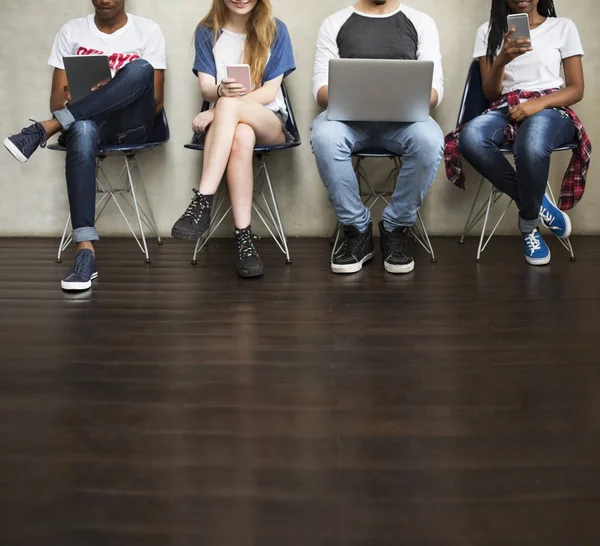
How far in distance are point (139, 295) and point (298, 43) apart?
1779 millimetres

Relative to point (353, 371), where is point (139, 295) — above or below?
below

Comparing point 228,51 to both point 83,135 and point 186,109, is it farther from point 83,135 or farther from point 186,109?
point 83,135

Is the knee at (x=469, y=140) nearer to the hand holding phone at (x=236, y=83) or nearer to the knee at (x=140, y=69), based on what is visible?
the hand holding phone at (x=236, y=83)

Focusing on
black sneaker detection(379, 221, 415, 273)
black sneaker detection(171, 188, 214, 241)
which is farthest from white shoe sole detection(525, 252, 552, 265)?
black sneaker detection(171, 188, 214, 241)

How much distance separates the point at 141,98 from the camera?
373 cm

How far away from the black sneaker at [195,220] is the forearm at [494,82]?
4.65 feet

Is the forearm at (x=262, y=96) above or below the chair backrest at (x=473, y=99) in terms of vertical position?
above

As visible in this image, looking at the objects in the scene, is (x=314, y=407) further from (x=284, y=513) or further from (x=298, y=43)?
(x=298, y=43)

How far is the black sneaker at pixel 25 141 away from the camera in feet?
10.5

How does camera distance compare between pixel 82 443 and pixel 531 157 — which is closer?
pixel 82 443

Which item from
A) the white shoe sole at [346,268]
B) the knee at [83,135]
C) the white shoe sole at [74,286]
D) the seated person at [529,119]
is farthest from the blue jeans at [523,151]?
the white shoe sole at [74,286]

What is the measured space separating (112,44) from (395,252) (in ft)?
5.60

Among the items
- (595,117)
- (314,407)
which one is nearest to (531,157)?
(595,117)

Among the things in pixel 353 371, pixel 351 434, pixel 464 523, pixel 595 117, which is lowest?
pixel 595 117
